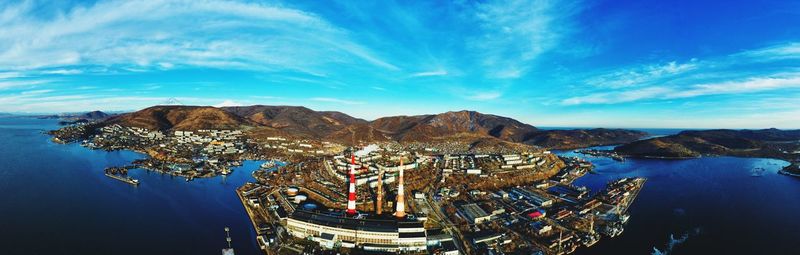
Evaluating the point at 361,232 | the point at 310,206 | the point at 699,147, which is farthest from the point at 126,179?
the point at 699,147

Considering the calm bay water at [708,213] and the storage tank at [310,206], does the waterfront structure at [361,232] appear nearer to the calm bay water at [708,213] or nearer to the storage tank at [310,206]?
the storage tank at [310,206]

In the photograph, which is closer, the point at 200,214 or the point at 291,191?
the point at 200,214

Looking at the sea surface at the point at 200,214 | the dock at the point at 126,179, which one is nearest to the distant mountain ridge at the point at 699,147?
the sea surface at the point at 200,214

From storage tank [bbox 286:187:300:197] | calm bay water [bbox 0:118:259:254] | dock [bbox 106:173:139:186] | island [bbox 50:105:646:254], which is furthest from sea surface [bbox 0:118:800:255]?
storage tank [bbox 286:187:300:197]

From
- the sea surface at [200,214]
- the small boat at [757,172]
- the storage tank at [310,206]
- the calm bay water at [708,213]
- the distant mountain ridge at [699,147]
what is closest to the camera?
the sea surface at [200,214]

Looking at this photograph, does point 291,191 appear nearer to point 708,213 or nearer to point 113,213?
point 113,213

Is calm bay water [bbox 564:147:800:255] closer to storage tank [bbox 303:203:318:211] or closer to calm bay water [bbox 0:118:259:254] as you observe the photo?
storage tank [bbox 303:203:318:211]

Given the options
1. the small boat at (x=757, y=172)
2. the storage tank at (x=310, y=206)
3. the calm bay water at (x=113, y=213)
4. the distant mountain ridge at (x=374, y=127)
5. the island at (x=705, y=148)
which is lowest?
the calm bay water at (x=113, y=213)
